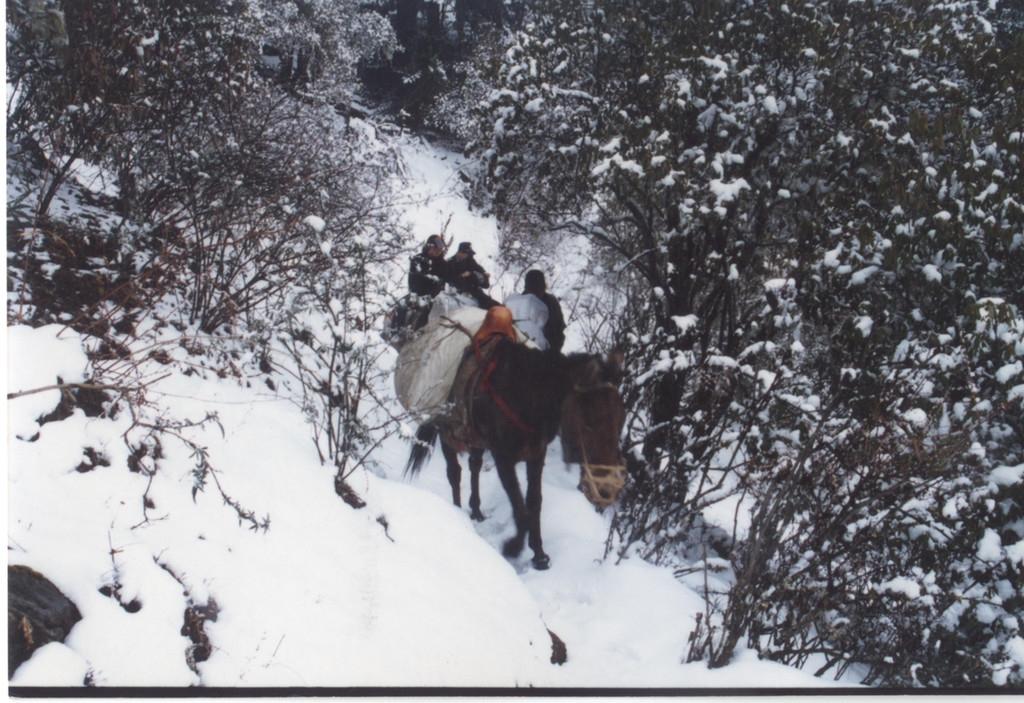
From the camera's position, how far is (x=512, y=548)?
232cm

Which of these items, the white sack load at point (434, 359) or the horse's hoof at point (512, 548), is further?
the white sack load at point (434, 359)

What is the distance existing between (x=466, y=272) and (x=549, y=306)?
394mm

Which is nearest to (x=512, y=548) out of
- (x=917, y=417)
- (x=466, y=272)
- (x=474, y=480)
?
(x=474, y=480)

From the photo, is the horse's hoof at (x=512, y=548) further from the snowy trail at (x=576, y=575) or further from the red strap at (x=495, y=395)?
the red strap at (x=495, y=395)

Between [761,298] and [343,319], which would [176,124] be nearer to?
[343,319]

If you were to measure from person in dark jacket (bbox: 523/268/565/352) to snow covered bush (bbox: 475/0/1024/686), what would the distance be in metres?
0.25

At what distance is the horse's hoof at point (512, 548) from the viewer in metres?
2.30

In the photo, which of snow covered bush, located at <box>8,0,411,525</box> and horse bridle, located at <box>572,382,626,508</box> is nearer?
snow covered bush, located at <box>8,0,411,525</box>

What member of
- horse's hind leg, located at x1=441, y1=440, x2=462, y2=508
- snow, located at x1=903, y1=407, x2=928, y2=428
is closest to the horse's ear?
horse's hind leg, located at x1=441, y1=440, x2=462, y2=508

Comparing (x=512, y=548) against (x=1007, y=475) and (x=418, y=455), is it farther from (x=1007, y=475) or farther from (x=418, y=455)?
(x=1007, y=475)

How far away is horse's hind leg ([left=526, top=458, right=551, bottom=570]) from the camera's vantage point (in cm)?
231

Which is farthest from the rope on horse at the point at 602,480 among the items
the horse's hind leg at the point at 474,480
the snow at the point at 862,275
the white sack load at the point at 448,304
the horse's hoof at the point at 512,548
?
the snow at the point at 862,275

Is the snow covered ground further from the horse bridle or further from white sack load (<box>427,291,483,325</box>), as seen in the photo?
white sack load (<box>427,291,483,325</box>)

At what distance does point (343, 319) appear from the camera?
7.77 feet
